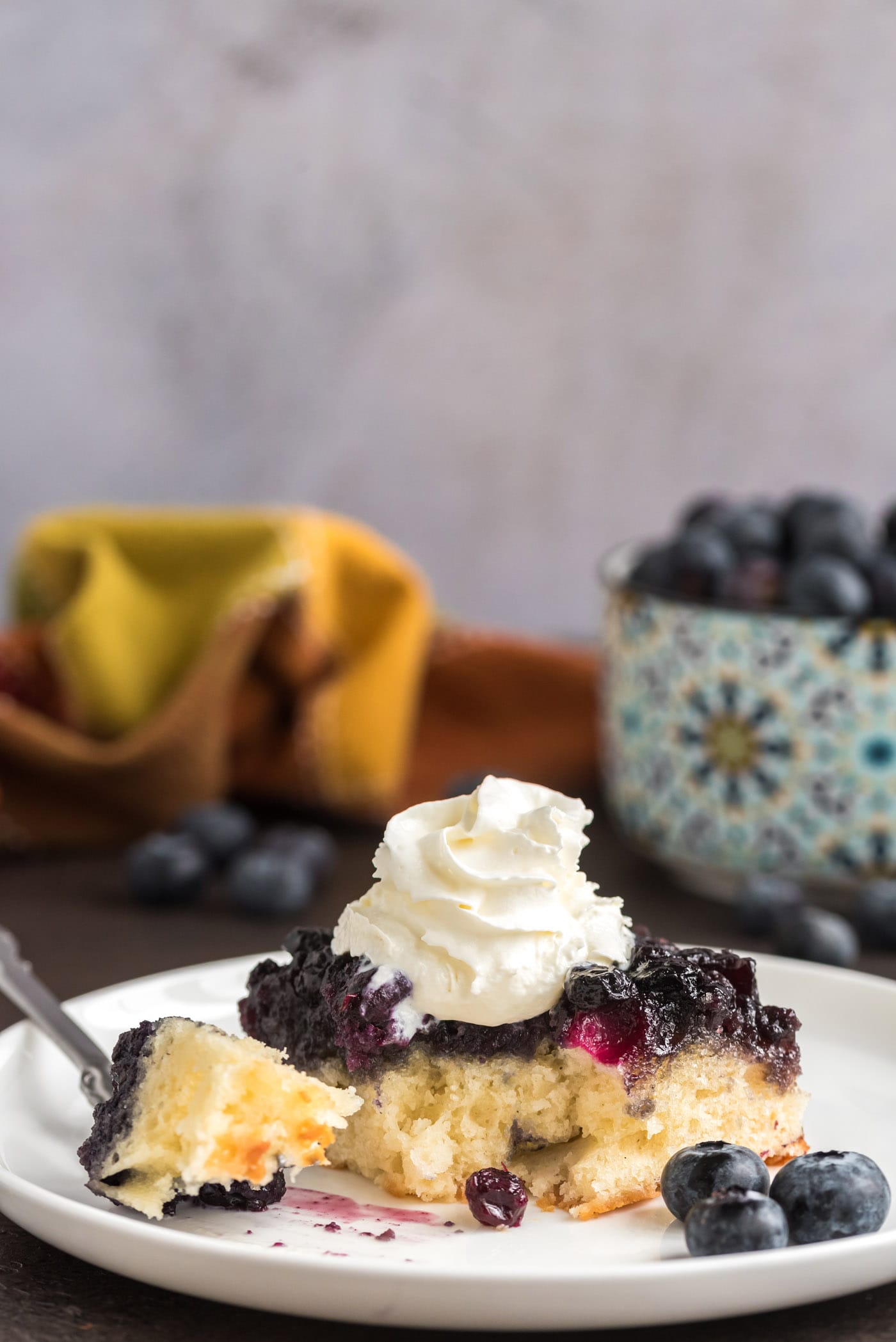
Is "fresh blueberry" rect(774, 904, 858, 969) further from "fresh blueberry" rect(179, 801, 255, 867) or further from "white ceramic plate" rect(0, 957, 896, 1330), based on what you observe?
"fresh blueberry" rect(179, 801, 255, 867)

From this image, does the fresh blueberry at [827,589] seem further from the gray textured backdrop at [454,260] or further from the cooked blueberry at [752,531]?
the gray textured backdrop at [454,260]

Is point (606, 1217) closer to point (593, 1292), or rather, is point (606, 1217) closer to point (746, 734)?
point (593, 1292)

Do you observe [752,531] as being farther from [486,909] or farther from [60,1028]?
[60,1028]

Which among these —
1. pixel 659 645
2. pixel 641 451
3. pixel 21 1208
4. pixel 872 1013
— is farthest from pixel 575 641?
pixel 21 1208

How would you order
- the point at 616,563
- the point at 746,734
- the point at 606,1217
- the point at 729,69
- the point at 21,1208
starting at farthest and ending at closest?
the point at 729,69, the point at 616,563, the point at 746,734, the point at 606,1217, the point at 21,1208

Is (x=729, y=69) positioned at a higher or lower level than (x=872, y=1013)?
higher

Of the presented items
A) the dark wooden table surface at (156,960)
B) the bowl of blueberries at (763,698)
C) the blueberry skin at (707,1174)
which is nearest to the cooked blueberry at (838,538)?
the bowl of blueberries at (763,698)
